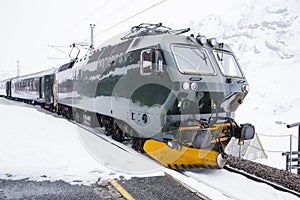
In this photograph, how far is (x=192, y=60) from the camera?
5.75 meters

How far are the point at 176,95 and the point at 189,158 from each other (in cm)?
137

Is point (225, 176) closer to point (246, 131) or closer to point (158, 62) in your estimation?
point (246, 131)

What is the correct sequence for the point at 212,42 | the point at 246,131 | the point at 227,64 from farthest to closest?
the point at 227,64, the point at 212,42, the point at 246,131

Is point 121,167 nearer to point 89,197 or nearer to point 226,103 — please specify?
point 89,197

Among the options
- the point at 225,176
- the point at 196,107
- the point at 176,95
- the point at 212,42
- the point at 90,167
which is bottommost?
the point at 225,176

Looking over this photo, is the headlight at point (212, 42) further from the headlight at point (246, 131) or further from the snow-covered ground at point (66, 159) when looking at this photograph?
the snow-covered ground at point (66, 159)

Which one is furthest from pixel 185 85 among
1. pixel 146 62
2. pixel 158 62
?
pixel 146 62

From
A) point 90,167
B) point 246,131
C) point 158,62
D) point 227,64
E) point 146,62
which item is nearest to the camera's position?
point 90,167

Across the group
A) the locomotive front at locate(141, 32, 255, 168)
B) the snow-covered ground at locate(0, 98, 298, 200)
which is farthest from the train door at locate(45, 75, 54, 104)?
the locomotive front at locate(141, 32, 255, 168)

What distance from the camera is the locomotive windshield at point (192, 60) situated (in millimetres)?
5500

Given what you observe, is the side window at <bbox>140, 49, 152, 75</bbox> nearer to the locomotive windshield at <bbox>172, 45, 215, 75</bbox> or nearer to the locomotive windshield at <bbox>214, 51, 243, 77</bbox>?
the locomotive windshield at <bbox>172, 45, 215, 75</bbox>

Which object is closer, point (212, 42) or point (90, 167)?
point (90, 167)

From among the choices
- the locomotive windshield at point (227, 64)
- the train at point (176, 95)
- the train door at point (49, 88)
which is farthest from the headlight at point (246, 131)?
the train door at point (49, 88)

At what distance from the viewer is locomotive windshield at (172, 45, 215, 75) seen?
5500mm
